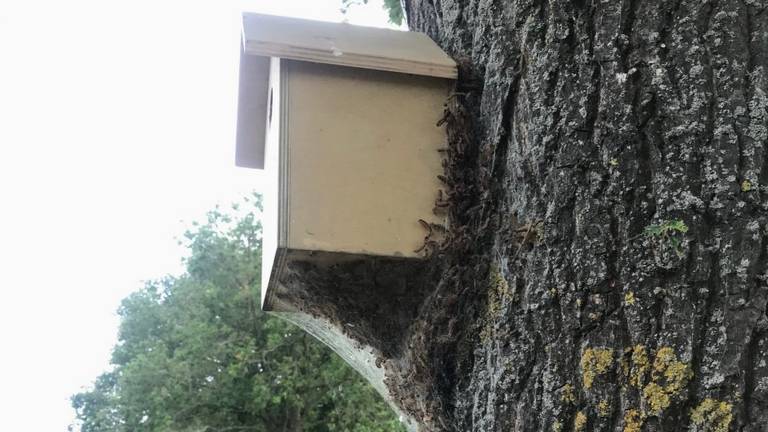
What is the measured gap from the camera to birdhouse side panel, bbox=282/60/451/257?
1467 mm

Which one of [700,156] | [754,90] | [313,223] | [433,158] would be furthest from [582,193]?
[313,223]

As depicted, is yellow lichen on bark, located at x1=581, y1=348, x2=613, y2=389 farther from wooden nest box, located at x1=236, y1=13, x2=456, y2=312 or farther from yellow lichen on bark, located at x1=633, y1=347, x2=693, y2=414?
wooden nest box, located at x1=236, y1=13, x2=456, y2=312

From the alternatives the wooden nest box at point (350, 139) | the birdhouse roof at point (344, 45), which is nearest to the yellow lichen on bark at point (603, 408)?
the wooden nest box at point (350, 139)

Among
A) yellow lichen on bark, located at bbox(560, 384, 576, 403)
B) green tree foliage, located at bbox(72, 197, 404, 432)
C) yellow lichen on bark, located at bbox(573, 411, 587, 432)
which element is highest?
yellow lichen on bark, located at bbox(560, 384, 576, 403)

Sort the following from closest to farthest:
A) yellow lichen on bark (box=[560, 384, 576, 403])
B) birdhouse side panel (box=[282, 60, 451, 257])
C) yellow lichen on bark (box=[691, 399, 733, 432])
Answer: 1. yellow lichen on bark (box=[691, 399, 733, 432])
2. yellow lichen on bark (box=[560, 384, 576, 403])
3. birdhouse side panel (box=[282, 60, 451, 257])

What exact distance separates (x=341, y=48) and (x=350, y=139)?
7.0 inches

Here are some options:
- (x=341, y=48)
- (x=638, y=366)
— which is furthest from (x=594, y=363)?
(x=341, y=48)

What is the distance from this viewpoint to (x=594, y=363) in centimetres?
115

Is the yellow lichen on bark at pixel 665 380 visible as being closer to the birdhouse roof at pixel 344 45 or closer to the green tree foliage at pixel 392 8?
the birdhouse roof at pixel 344 45

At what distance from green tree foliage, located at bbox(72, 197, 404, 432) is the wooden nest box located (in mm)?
9629

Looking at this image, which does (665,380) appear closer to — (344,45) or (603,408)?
(603,408)

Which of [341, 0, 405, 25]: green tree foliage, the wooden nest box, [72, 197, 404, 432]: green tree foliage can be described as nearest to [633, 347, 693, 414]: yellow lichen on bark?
the wooden nest box

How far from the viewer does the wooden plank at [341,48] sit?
152 centimetres

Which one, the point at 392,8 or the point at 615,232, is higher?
the point at 392,8
